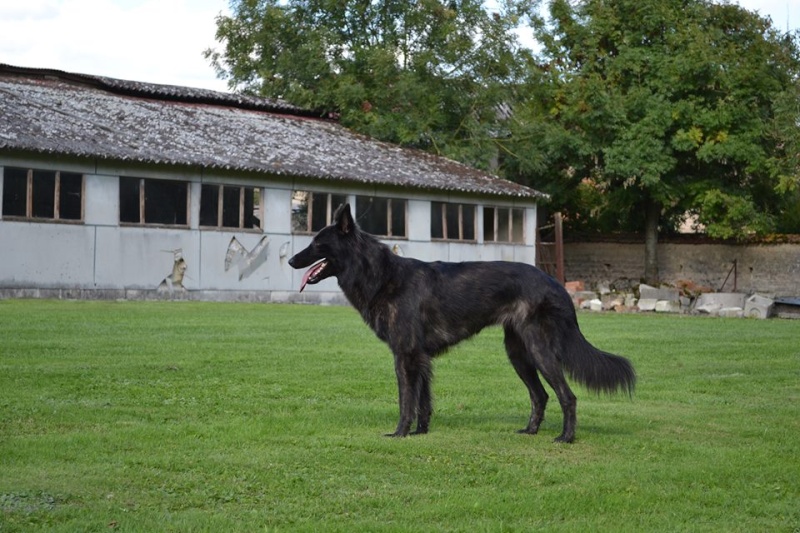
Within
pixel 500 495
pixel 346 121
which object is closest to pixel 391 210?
pixel 346 121

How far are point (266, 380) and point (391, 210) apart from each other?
26.5 metres

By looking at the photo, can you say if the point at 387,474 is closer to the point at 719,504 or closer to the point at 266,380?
the point at 719,504

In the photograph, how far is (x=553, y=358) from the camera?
32.3 feet

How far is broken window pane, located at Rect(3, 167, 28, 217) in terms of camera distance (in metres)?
31.3

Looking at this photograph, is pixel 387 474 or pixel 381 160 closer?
pixel 387 474

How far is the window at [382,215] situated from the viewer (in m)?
39.1

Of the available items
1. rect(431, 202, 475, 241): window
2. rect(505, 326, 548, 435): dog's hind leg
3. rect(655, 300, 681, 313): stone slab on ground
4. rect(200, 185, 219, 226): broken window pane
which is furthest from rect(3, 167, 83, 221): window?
rect(505, 326, 548, 435): dog's hind leg

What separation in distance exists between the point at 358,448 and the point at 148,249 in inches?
1023

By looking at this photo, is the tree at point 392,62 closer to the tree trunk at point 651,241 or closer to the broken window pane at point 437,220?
the broken window pane at point 437,220

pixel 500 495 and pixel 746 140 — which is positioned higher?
pixel 746 140

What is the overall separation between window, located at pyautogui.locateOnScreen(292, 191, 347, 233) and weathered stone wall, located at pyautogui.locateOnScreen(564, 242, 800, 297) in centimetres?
1612

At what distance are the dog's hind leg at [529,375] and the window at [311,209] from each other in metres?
27.6

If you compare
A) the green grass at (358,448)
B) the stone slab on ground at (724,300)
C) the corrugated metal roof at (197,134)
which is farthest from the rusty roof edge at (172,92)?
the green grass at (358,448)

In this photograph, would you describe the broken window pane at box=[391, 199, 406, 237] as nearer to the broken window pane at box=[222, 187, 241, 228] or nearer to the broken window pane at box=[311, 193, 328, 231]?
the broken window pane at box=[311, 193, 328, 231]
